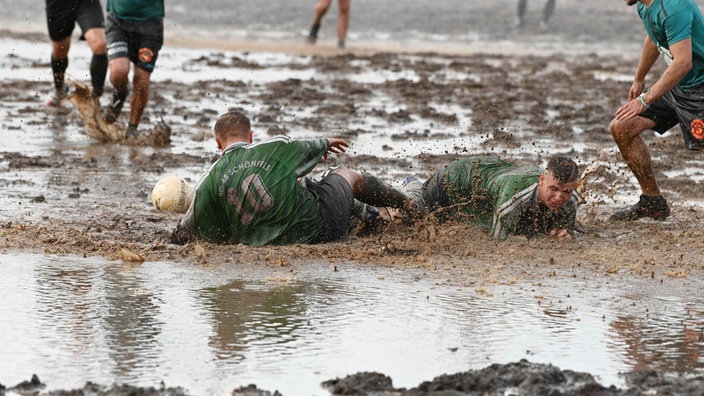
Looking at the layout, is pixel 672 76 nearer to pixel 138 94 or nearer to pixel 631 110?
pixel 631 110

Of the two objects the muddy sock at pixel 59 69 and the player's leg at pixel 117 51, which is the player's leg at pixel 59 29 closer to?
the muddy sock at pixel 59 69

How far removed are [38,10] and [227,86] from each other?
54.1 ft

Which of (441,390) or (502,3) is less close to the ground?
(502,3)

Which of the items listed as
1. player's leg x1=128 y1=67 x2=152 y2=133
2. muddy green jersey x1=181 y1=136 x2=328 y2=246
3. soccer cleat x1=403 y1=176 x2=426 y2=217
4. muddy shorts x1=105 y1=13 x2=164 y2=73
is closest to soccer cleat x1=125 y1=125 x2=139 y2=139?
player's leg x1=128 y1=67 x2=152 y2=133

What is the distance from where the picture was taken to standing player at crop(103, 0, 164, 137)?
1183 centimetres

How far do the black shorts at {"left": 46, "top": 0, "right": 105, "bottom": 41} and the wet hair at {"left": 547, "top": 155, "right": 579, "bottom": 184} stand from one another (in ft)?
20.9

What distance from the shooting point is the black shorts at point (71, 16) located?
12.7 meters

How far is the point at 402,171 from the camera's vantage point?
439 inches

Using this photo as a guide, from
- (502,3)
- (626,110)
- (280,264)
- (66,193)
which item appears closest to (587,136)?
(626,110)

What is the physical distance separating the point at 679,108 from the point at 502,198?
1.55m

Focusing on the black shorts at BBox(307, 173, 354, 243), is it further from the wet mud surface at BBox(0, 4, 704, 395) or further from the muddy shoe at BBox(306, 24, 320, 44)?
the muddy shoe at BBox(306, 24, 320, 44)

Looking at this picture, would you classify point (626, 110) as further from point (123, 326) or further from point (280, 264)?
point (123, 326)

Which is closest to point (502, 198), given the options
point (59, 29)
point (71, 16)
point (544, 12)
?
point (71, 16)

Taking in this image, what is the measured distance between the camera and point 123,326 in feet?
19.4
